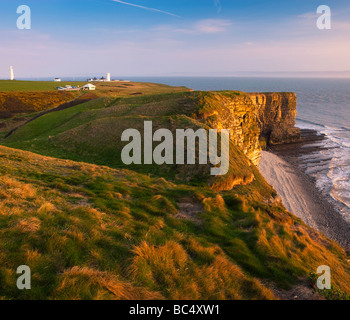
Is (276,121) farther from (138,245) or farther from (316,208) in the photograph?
(138,245)

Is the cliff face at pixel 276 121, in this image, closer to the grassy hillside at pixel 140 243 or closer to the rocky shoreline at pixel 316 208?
the rocky shoreline at pixel 316 208

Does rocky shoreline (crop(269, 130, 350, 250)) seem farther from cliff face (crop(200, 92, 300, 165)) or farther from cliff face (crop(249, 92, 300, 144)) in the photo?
cliff face (crop(249, 92, 300, 144))

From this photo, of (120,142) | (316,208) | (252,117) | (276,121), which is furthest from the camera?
(276,121)

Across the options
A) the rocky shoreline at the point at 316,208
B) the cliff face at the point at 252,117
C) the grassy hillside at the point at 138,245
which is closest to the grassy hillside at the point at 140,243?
the grassy hillside at the point at 138,245

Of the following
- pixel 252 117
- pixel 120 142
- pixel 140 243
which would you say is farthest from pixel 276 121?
pixel 140 243
